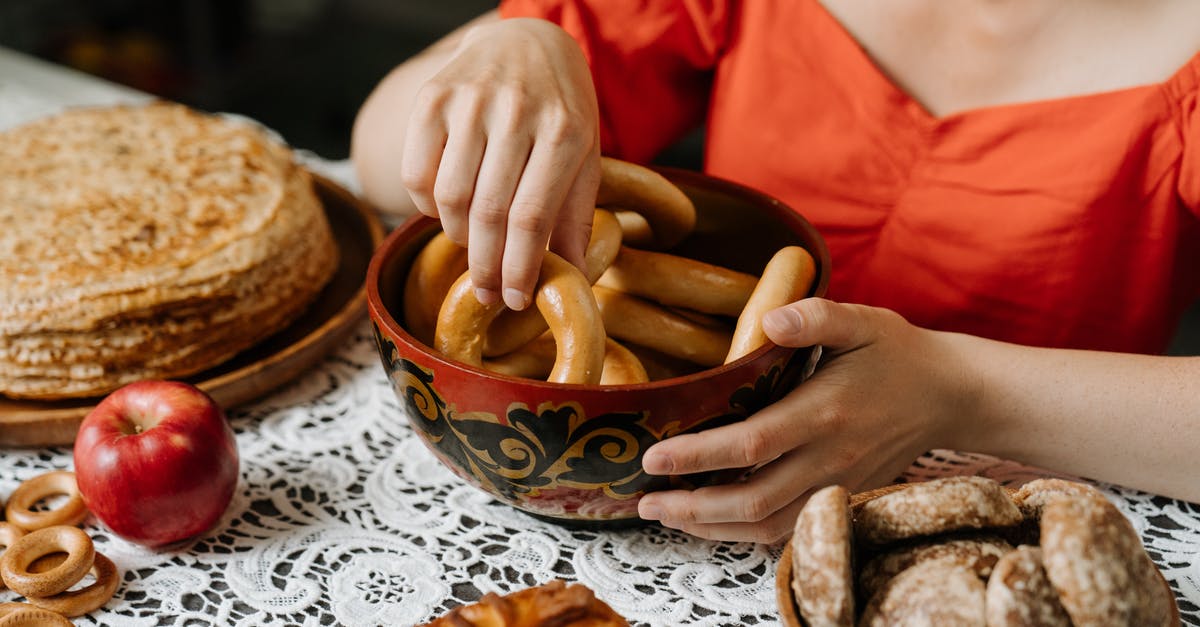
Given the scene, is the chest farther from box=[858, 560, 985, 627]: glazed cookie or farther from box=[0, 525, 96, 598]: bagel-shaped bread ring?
box=[0, 525, 96, 598]: bagel-shaped bread ring

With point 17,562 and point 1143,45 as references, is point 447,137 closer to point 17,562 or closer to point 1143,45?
point 17,562

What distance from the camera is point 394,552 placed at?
74cm

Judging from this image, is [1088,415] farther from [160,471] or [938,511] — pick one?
[160,471]

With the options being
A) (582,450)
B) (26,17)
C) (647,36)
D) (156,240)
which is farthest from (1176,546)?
(26,17)

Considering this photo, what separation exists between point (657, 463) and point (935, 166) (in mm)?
573

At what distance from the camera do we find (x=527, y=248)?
678 mm

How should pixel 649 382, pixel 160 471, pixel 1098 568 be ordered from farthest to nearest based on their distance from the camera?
pixel 160 471
pixel 649 382
pixel 1098 568

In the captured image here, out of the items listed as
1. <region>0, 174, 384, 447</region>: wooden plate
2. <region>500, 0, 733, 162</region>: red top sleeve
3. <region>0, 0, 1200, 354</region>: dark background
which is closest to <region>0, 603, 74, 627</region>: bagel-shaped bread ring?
<region>0, 174, 384, 447</region>: wooden plate

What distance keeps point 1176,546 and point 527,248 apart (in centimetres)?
55

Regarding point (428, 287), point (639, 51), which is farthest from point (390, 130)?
point (428, 287)

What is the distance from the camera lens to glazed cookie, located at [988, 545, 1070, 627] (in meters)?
0.48

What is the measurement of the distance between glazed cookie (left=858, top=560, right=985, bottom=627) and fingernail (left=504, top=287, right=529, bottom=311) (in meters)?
0.31

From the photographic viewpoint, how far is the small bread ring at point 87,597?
2.20 ft

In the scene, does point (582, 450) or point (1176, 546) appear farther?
point (1176, 546)
